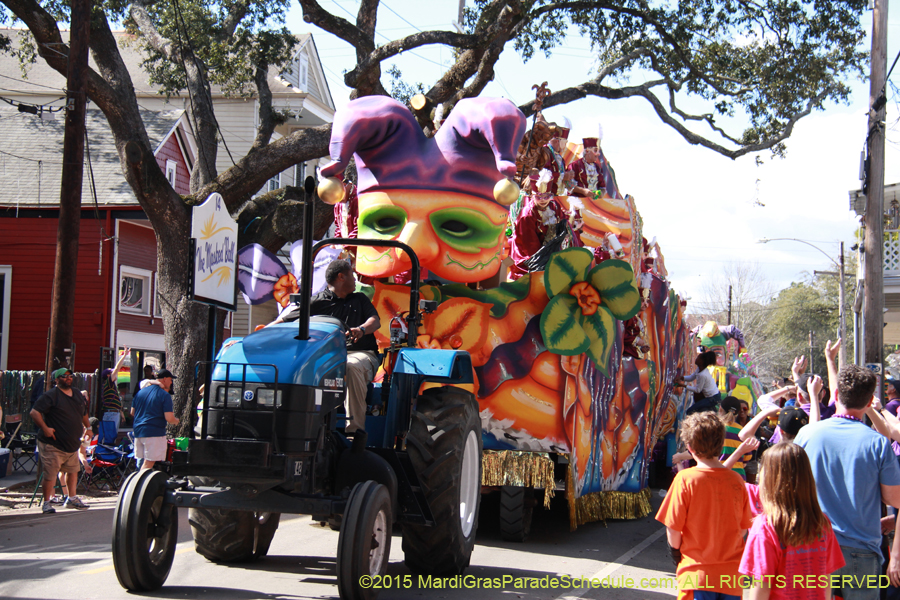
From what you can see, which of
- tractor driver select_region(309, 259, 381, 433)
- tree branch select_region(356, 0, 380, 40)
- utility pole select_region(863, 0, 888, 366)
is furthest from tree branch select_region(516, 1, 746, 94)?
tractor driver select_region(309, 259, 381, 433)

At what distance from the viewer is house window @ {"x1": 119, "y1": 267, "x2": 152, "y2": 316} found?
68.3ft

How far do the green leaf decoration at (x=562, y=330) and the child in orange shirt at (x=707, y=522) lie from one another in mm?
3691

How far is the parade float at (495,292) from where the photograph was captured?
24.8 ft

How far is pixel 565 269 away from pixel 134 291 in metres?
16.1

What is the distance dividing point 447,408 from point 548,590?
1.46m

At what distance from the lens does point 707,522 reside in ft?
13.4

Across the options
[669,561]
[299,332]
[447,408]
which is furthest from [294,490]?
[669,561]

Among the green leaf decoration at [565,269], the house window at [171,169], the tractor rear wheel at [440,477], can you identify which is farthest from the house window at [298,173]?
the tractor rear wheel at [440,477]

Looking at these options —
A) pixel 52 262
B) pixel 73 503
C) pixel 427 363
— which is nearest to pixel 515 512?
pixel 427 363

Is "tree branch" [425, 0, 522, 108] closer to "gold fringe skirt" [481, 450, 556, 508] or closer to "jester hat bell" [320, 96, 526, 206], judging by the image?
"jester hat bell" [320, 96, 526, 206]

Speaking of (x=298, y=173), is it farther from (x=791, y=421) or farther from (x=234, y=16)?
(x=791, y=421)

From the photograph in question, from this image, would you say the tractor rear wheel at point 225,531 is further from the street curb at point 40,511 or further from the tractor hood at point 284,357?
the street curb at point 40,511

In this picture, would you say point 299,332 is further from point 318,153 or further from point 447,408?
point 318,153

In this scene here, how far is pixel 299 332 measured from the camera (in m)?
5.23
